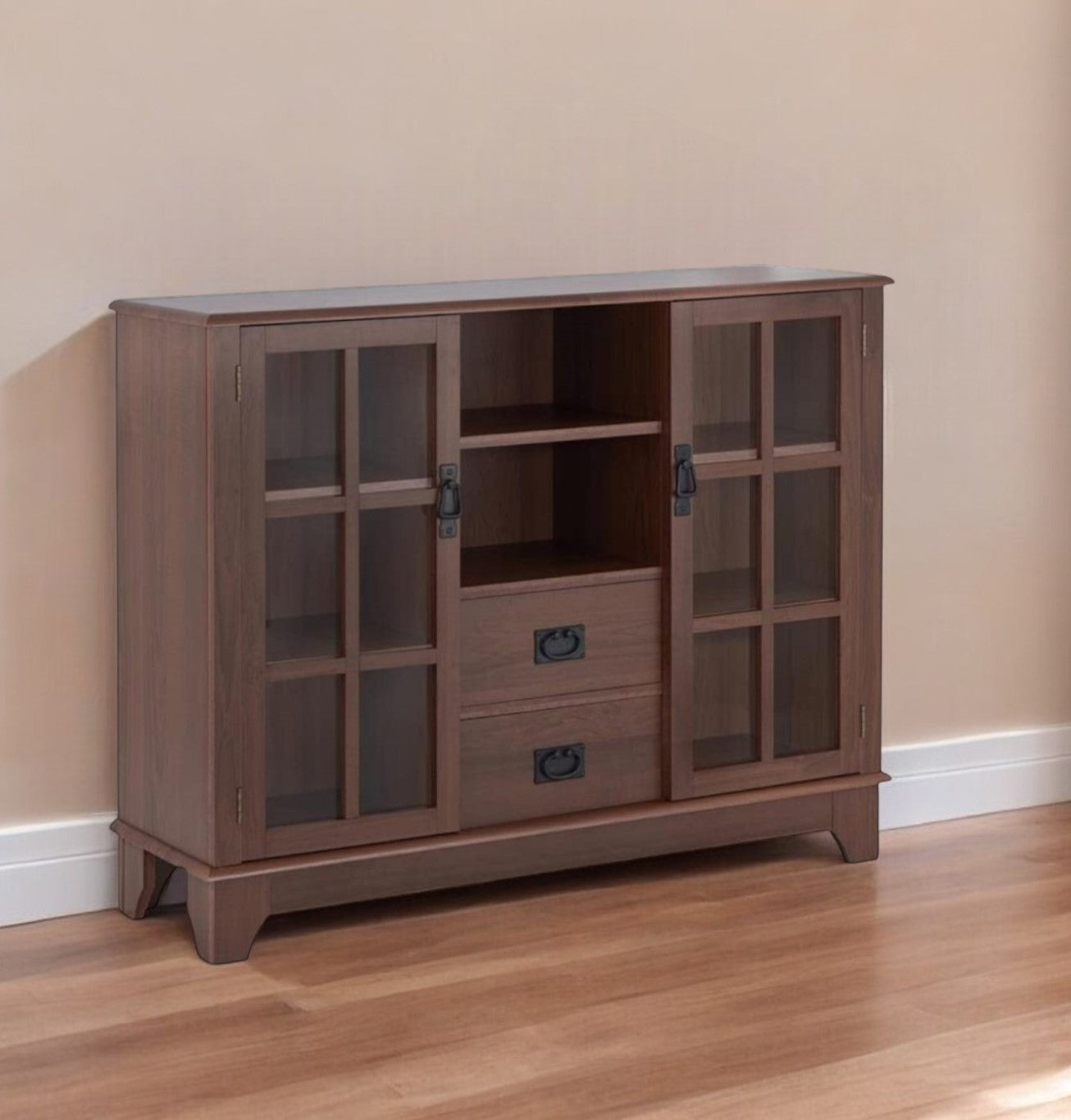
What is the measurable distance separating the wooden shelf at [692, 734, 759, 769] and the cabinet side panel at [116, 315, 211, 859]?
2.64ft

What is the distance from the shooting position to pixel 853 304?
334cm

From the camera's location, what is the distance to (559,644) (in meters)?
3.22

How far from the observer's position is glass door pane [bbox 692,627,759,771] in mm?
3342

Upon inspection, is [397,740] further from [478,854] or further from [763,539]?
[763,539]

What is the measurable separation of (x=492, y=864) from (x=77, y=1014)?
68cm

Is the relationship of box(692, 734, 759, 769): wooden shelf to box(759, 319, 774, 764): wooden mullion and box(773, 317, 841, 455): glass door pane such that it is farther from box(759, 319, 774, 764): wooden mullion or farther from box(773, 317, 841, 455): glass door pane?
box(773, 317, 841, 455): glass door pane

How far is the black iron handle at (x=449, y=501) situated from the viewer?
121 inches

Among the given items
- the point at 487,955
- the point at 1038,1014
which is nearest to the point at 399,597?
the point at 487,955

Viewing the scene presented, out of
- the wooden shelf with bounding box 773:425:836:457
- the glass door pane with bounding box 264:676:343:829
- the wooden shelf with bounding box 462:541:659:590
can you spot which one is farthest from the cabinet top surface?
the glass door pane with bounding box 264:676:343:829

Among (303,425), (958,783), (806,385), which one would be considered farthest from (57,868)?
(958,783)

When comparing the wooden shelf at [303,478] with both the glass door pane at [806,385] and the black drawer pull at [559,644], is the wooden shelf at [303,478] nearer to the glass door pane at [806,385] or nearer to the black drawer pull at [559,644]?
the black drawer pull at [559,644]

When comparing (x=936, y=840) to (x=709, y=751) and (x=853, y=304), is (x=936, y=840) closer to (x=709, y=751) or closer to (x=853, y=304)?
(x=709, y=751)

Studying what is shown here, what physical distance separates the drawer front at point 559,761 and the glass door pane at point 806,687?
0.22 meters

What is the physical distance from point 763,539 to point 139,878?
1.07 meters
